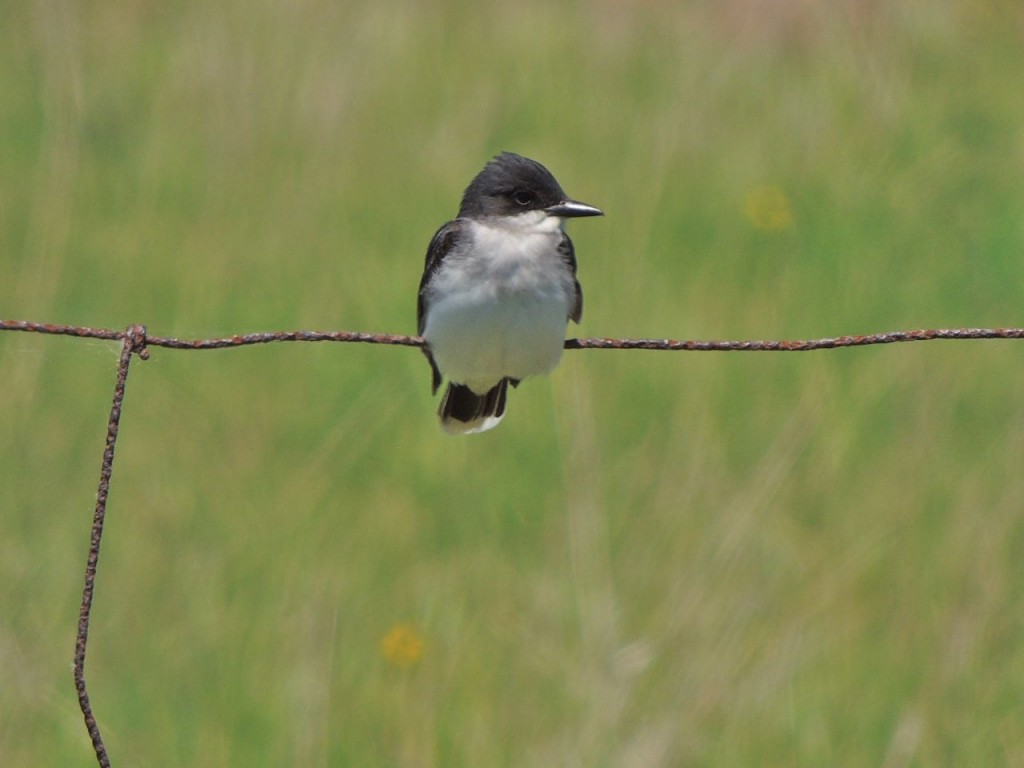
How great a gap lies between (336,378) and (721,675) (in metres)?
2.34

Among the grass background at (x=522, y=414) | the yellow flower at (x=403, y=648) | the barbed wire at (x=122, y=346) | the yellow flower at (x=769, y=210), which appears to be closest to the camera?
the barbed wire at (x=122, y=346)

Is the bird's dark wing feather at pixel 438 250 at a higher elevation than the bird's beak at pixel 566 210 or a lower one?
lower

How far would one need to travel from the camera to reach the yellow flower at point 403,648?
488cm

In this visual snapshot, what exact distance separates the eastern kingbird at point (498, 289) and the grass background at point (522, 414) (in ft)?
1.56

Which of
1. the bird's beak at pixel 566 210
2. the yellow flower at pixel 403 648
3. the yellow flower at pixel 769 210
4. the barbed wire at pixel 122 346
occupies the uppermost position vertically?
the yellow flower at pixel 769 210

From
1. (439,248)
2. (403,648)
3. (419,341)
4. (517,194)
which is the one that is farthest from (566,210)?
(419,341)

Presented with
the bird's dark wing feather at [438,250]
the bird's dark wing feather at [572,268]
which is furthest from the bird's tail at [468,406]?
the bird's dark wing feather at [572,268]

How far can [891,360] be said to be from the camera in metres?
6.20

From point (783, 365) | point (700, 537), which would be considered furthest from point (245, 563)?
point (783, 365)

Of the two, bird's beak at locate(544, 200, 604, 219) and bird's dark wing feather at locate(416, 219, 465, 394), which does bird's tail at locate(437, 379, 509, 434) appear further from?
bird's beak at locate(544, 200, 604, 219)

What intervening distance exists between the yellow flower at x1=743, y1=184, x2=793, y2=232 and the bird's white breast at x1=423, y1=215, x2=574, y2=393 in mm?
2645

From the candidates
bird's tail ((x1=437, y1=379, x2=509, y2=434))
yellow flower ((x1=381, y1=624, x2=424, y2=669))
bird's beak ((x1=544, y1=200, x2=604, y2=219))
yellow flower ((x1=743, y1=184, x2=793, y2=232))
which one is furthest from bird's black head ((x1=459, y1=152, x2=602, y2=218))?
yellow flower ((x1=743, y1=184, x2=793, y2=232))

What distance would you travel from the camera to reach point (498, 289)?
4.80m

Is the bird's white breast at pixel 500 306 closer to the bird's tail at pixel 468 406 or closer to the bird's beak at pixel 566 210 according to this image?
the bird's beak at pixel 566 210
